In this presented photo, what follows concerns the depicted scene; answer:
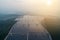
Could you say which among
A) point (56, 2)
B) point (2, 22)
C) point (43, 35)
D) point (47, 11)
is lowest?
point (43, 35)

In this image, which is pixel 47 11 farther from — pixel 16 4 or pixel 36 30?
Answer: pixel 16 4

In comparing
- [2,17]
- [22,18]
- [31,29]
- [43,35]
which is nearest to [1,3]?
[2,17]

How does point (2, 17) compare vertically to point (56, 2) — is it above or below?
below

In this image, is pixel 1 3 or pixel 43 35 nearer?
pixel 43 35

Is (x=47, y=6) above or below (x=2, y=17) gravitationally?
above

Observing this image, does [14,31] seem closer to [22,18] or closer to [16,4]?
[22,18]

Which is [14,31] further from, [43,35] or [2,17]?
[43,35]

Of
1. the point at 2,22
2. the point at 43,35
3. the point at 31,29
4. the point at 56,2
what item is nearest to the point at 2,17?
the point at 2,22
